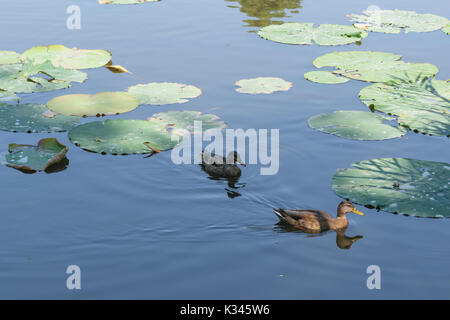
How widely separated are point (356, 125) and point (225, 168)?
243 centimetres

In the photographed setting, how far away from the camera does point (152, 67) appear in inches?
462

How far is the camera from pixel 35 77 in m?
10.9

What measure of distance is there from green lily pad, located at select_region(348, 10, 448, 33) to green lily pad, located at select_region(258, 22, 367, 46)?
0.65 meters

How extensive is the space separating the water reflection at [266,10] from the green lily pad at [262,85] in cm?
418

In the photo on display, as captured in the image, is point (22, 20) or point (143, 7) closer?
point (22, 20)

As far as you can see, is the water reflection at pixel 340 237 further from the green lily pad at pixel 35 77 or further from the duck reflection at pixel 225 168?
the green lily pad at pixel 35 77

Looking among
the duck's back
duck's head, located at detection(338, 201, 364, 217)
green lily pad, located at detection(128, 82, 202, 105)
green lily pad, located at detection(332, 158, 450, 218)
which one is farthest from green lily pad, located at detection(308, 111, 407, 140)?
the duck's back

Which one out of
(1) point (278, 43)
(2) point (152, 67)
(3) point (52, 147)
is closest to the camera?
(3) point (52, 147)

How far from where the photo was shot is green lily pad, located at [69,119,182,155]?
8375mm

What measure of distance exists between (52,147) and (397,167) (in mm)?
4715

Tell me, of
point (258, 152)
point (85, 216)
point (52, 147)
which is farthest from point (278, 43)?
point (85, 216)

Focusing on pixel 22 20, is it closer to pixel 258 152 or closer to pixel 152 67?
pixel 152 67

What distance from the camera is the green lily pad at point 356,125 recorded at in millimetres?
8852

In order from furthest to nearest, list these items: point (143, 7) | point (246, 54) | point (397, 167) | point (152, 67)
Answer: point (143, 7), point (246, 54), point (152, 67), point (397, 167)
